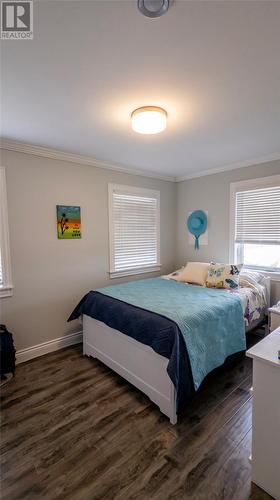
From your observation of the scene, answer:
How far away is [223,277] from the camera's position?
2.99 m

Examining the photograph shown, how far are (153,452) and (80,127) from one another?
2.67 m

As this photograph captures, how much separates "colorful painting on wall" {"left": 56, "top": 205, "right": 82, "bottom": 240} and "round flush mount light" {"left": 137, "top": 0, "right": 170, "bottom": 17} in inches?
84.3

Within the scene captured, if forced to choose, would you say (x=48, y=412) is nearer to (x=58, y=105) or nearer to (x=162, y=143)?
(x=58, y=105)

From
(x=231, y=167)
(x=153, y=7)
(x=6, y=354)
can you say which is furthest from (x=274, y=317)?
(x=6, y=354)

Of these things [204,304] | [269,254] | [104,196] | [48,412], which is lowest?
[48,412]

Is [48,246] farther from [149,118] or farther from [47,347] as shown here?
[149,118]

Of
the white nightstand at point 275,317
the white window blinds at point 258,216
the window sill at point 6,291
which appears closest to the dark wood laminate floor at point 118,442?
the white nightstand at point 275,317

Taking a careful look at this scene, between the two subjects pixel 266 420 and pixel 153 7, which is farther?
pixel 266 420

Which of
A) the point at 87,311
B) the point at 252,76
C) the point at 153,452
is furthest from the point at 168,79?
the point at 153,452

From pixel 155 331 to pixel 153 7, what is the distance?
1.92 meters

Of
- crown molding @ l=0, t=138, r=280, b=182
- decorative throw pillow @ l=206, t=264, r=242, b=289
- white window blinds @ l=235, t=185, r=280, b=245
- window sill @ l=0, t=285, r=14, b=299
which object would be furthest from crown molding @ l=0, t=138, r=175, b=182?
decorative throw pillow @ l=206, t=264, r=242, b=289

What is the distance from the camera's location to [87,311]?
262 cm

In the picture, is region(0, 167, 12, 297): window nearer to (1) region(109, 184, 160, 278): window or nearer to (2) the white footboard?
(2) the white footboard

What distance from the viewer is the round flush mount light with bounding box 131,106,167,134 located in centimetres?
182
